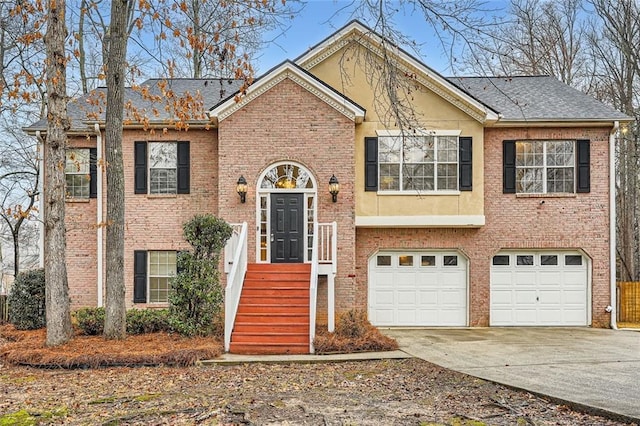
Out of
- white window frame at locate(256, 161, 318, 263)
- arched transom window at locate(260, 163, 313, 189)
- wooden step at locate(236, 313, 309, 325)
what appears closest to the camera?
wooden step at locate(236, 313, 309, 325)

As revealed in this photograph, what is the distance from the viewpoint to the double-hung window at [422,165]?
13.9 metres

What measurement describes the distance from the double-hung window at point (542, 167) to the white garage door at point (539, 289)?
1726 mm

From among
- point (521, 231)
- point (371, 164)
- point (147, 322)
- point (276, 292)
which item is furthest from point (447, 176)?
point (147, 322)

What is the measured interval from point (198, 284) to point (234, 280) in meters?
0.74

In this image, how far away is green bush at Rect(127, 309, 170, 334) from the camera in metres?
11.5

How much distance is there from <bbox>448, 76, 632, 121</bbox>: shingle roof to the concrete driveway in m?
5.39

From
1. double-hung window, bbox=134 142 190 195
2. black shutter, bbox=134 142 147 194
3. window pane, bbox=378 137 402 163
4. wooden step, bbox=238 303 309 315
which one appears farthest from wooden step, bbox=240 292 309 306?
black shutter, bbox=134 142 147 194

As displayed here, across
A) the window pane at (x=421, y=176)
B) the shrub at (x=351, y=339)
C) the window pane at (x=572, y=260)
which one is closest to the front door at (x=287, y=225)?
the shrub at (x=351, y=339)

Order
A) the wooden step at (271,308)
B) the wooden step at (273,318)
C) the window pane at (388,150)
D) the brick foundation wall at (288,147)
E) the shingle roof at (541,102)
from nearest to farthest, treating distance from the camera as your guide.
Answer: the wooden step at (273,318), the wooden step at (271,308), the brick foundation wall at (288,147), the shingle roof at (541,102), the window pane at (388,150)

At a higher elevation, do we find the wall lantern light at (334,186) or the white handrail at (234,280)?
the wall lantern light at (334,186)

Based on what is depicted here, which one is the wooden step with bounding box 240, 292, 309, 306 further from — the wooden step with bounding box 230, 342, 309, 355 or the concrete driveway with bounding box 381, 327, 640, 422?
the concrete driveway with bounding box 381, 327, 640, 422

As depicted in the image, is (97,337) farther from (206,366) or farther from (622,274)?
(622,274)

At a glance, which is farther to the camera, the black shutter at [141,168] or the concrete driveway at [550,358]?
the black shutter at [141,168]

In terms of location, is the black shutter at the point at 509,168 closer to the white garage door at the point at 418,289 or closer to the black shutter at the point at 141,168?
the white garage door at the point at 418,289
